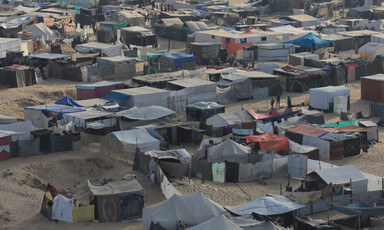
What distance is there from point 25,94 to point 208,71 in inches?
426

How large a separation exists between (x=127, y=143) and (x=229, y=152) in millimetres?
4070

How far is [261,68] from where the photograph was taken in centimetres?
4388

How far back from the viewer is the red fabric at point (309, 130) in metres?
28.9

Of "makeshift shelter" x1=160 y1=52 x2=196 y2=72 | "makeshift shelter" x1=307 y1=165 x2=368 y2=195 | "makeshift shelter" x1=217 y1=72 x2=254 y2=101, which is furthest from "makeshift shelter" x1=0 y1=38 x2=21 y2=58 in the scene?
"makeshift shelter" x1=307 y1=165 x2=368 y2=195

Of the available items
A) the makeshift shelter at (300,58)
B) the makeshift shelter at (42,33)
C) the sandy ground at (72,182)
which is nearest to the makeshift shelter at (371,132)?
the sandy ground at (72,182)

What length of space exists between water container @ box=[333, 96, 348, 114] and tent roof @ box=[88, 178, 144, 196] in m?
15.6

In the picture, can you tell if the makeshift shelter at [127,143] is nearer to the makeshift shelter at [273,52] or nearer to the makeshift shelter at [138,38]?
the makeshift shelter at [273,52]

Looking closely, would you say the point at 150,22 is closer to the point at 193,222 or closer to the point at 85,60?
the point at 85,60

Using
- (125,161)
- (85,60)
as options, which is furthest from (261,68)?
(125,161)

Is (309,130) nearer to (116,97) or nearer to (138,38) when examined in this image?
(116,97)

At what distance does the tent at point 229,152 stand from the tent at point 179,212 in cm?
585

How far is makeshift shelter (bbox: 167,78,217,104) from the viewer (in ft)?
118

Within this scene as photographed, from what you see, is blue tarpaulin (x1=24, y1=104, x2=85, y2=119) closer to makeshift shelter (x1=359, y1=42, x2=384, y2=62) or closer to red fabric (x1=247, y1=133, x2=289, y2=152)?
red fabric (x1=247, y1=133, x2=289, y2=152)

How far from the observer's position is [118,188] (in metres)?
22.7
